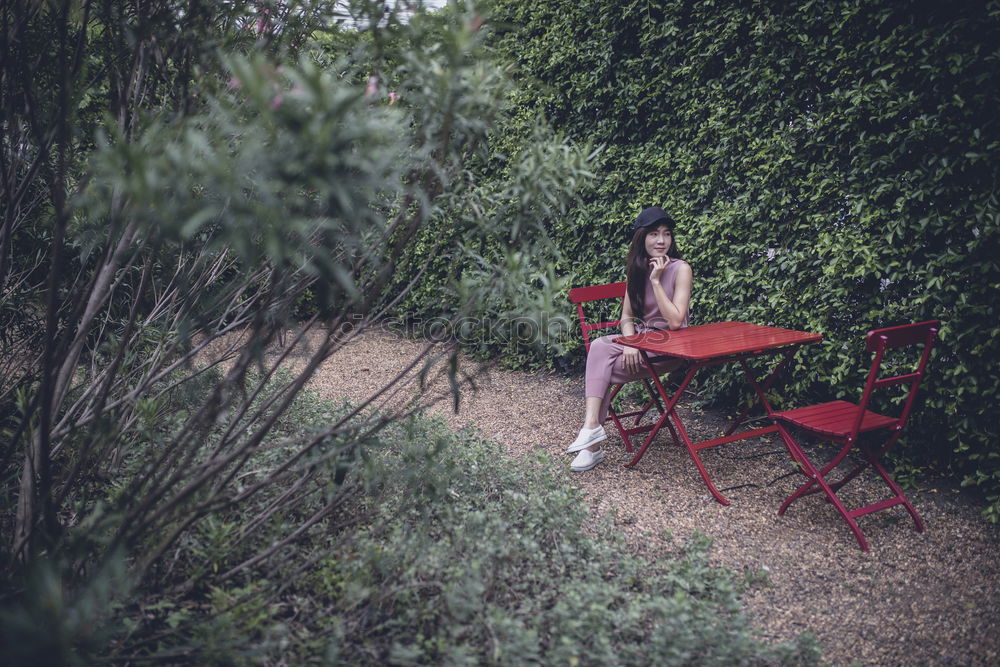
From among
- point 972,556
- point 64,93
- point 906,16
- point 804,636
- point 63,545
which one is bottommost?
point 972,556

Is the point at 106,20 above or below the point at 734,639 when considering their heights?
above

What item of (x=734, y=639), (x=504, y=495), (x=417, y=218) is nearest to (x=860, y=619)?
(x=734, y=639)

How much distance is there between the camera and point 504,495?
320 centimetres

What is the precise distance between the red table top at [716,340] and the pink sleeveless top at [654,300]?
0.16 meters

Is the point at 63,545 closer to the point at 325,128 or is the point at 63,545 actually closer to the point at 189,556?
the point at 189,556

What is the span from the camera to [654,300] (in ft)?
13.7

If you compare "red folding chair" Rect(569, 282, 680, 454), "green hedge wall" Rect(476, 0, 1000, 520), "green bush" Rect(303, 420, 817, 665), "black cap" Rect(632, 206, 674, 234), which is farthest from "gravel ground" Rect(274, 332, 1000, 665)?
"black cap" Rect(632, 206, 674, 234)

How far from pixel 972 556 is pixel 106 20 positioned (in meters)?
4.43

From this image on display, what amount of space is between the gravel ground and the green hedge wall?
430 millimetres

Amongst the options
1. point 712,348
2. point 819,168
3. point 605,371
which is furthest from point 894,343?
point 605,371

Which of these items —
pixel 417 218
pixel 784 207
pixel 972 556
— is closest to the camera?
pixel 417 218

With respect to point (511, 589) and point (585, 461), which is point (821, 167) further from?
point (511, 589)

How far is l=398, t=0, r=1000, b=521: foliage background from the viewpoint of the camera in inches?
127

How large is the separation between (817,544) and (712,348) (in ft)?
3.66
